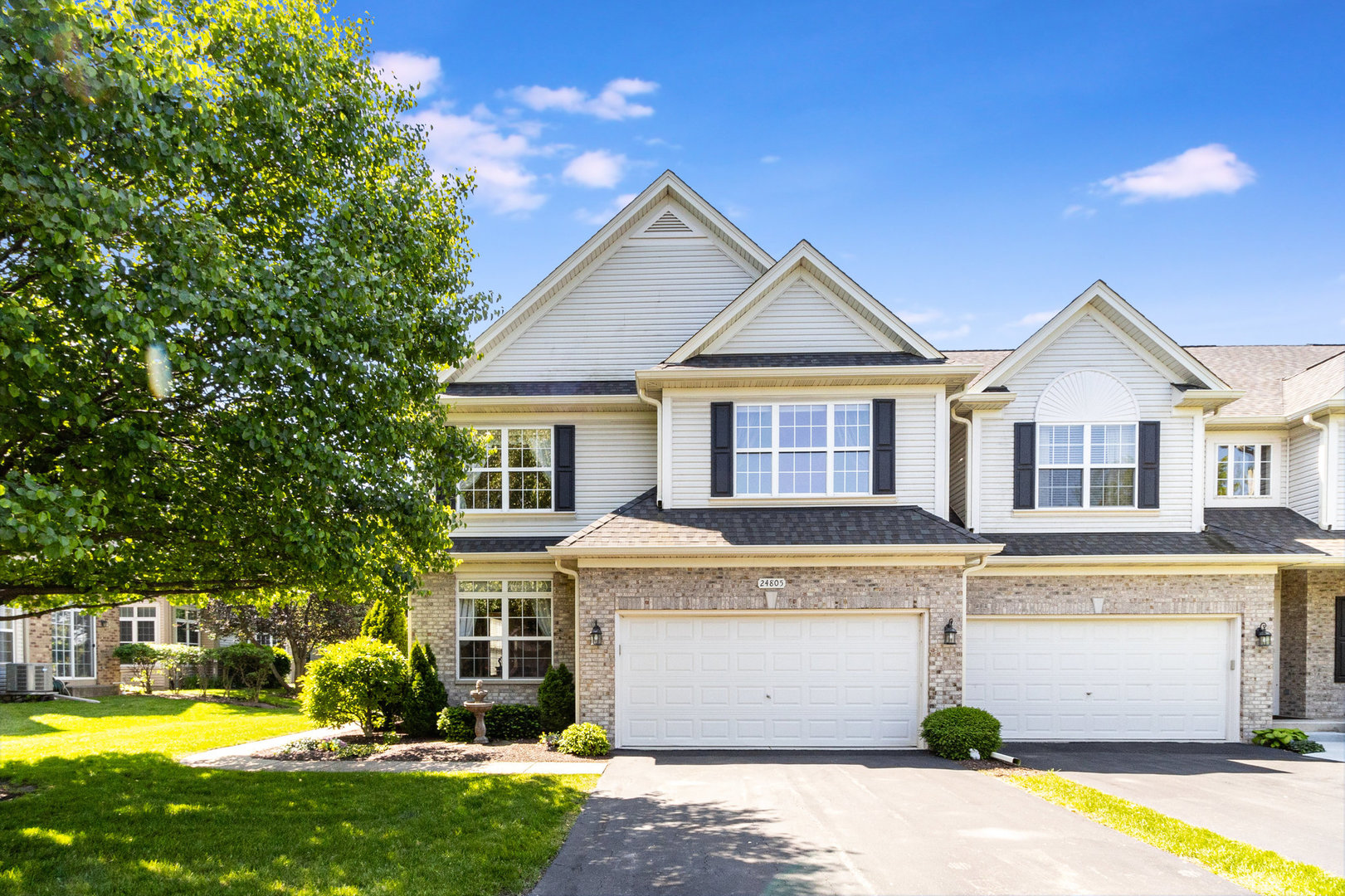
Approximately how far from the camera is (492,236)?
12.2m

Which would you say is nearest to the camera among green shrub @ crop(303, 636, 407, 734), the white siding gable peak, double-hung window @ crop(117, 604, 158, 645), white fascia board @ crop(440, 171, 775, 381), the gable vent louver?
green shrub @ crop(303, 636, 407, 734)

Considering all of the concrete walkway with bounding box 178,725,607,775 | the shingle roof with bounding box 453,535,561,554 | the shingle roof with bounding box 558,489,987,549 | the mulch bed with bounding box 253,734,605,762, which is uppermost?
the shingle roof with bounding box 558,489,987,549

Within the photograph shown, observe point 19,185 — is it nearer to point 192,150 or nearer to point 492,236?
point 192,150

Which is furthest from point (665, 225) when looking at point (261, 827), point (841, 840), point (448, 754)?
point (261, 827)

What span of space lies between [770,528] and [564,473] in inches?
180

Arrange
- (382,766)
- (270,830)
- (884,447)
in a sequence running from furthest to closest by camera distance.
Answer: (884,447), (382,766), (270,830)

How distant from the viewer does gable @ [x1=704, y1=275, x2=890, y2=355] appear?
14250mm

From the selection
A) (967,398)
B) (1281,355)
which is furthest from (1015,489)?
(1281,355)

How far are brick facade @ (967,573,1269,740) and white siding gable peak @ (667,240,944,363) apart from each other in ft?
16.5

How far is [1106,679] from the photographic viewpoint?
13.9 m

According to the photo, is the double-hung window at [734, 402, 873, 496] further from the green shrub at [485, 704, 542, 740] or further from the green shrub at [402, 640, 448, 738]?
the green shrub at [402, 640, 448, 738]

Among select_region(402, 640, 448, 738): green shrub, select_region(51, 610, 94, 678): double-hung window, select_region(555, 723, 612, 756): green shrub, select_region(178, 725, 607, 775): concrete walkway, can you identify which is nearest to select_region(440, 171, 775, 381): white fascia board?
select_region(402, 640, 448, 738): green shrub

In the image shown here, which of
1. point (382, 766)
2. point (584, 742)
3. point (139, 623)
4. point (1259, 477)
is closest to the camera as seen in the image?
point (382, 766)

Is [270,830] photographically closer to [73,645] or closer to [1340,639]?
[1340,639]
